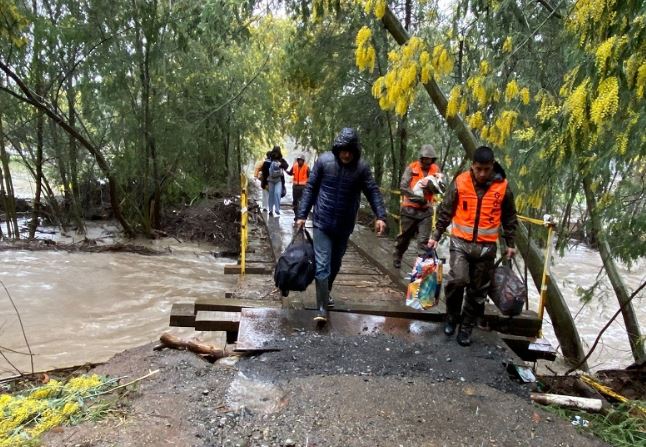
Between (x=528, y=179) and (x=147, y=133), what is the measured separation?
10122 mm

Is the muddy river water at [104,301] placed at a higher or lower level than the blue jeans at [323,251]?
lower

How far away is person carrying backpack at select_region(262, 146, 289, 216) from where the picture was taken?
1133 centimetres

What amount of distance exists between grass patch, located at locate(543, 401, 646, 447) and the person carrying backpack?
27.4 feet

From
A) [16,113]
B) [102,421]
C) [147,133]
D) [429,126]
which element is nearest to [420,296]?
[102,421]

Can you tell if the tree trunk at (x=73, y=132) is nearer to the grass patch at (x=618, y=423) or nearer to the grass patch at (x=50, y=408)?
the grass patch at (x=50, y=408)

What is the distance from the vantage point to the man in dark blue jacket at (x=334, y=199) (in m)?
4.61

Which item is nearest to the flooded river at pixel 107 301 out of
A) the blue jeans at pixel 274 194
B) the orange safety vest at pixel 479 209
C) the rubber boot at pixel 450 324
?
the blue jeans at pixel 274 194

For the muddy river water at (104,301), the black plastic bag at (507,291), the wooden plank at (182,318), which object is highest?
the black plastic bag at (507,291)

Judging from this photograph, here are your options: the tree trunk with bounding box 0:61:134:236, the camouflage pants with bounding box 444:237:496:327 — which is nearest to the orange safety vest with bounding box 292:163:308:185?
the tree trunk with bounding box 0:61:134:236

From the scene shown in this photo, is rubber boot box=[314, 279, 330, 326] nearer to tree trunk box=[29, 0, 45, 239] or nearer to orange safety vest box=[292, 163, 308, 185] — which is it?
orange safety vest box=[292, 163, 308, 185]

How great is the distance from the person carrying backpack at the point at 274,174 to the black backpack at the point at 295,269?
671 centimetres

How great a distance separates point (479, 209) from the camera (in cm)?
437

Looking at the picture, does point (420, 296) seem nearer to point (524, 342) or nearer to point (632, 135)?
point (524, 342)

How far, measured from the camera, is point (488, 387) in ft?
12.4
